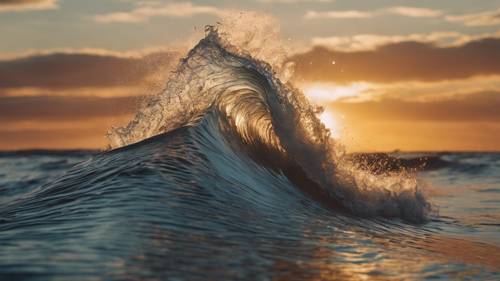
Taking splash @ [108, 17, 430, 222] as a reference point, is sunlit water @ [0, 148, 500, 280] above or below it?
below

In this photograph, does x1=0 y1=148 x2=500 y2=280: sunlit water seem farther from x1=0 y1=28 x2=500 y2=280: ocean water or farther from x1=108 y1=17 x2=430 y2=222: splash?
x1=108 y1=17 x2=430 y2=222: splash

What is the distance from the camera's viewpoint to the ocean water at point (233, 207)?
3832 mm

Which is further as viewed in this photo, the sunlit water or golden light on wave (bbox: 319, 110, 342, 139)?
golden light on wave (bbox: 319, 110, 342, 139)

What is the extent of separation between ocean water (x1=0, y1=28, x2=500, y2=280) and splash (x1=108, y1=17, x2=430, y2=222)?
21 mm

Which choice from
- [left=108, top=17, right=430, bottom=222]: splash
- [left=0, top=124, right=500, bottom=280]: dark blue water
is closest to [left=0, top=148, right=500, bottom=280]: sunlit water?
[left=0, top=124, right=500, bottom=280]: dark blue water

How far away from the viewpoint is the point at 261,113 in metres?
10.9

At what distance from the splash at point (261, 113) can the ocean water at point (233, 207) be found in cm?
2

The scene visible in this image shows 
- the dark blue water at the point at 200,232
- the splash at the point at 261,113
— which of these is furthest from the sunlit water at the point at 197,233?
the splash at the point at 261,113

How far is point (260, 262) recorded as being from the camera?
4043 millimetres

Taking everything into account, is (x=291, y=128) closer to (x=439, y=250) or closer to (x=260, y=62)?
(x=260, y=62)

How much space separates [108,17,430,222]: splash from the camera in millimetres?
9336

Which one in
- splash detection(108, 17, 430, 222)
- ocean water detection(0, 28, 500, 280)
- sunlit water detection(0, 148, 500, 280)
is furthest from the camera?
splash detection(108, 17, 430, 222)

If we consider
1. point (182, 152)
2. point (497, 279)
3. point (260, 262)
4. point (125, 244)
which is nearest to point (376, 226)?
point (182, 152)

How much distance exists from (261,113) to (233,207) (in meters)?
5.36
